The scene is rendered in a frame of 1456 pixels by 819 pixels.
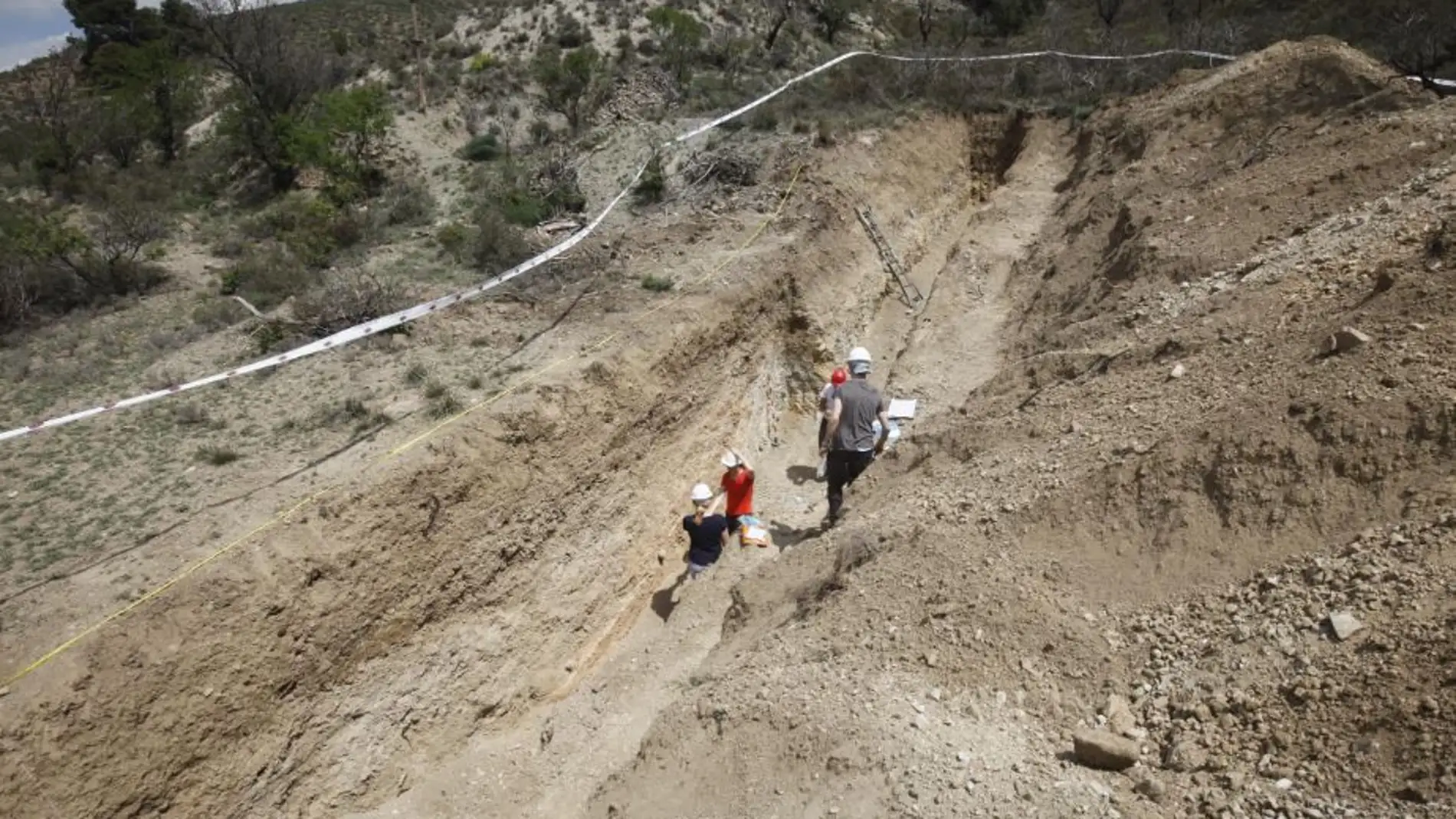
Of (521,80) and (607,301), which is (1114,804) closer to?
(607,301)

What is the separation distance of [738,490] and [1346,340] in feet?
18.6

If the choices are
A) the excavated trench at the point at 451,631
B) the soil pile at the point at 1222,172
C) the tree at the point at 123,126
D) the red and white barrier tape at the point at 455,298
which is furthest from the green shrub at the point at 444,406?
the tree at the point at 123,126

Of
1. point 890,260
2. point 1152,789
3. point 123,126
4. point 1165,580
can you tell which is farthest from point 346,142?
point 1152,789

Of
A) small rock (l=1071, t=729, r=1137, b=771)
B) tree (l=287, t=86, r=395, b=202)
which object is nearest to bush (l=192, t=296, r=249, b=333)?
tree (l=287, t=86, r=395, b=202)

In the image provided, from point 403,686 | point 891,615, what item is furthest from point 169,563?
point 891,615

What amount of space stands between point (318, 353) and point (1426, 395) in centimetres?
1002

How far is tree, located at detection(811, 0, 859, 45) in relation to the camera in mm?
25688

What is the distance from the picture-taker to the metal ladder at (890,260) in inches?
555

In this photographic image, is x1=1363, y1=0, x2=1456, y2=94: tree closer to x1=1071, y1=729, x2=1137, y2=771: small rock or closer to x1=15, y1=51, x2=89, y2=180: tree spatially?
x1=1071, y1=729, x2=1137, y2=771: small rock

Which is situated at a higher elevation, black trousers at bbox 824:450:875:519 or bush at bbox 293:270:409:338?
bush at bbox 293:270:409:338

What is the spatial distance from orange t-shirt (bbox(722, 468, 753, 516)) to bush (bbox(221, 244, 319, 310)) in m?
6.05

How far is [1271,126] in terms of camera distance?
11.4 meters

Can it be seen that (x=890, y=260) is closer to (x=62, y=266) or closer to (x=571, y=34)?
(x=62, y=266)

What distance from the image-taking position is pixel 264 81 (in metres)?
16.6
